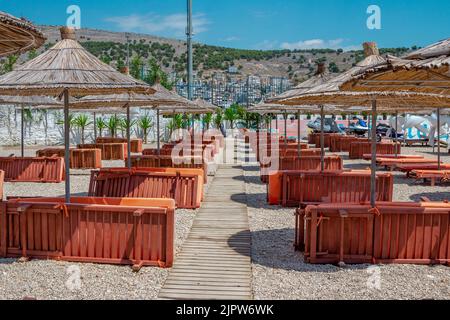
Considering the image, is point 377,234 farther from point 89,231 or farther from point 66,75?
point 66,75

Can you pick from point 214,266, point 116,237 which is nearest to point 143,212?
point 116,237

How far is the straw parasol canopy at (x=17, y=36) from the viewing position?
4852 mm

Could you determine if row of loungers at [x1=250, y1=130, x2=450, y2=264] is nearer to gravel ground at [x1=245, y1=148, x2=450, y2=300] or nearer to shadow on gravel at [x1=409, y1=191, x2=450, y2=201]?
gravel ground at [x1=245, y1=148, x2=450, y2=300]

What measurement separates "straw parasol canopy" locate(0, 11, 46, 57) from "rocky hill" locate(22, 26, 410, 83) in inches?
2997

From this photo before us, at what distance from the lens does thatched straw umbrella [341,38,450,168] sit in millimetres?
4918

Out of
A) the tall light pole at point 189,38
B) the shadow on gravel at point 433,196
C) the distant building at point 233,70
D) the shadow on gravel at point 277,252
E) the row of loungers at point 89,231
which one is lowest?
the shadow on gravel at point 277,252

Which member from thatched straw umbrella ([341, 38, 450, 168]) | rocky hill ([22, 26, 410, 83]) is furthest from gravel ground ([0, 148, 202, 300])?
rocky hill ([22, 26, 410, 83])

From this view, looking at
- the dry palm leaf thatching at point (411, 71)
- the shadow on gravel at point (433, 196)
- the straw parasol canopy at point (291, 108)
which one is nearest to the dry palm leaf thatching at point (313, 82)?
the straw parasol canopy at point (291, 108)

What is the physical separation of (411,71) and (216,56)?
9321cm

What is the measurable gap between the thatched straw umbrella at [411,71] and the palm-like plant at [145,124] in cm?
2563

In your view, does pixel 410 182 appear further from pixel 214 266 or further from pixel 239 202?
pixel 214 266

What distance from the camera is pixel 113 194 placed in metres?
10.8

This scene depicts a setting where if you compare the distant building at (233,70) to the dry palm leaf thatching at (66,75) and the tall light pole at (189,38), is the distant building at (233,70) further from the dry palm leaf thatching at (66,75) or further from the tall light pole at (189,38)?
the dry palm leaf thatching at (66,75)

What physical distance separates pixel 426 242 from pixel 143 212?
3.53m
